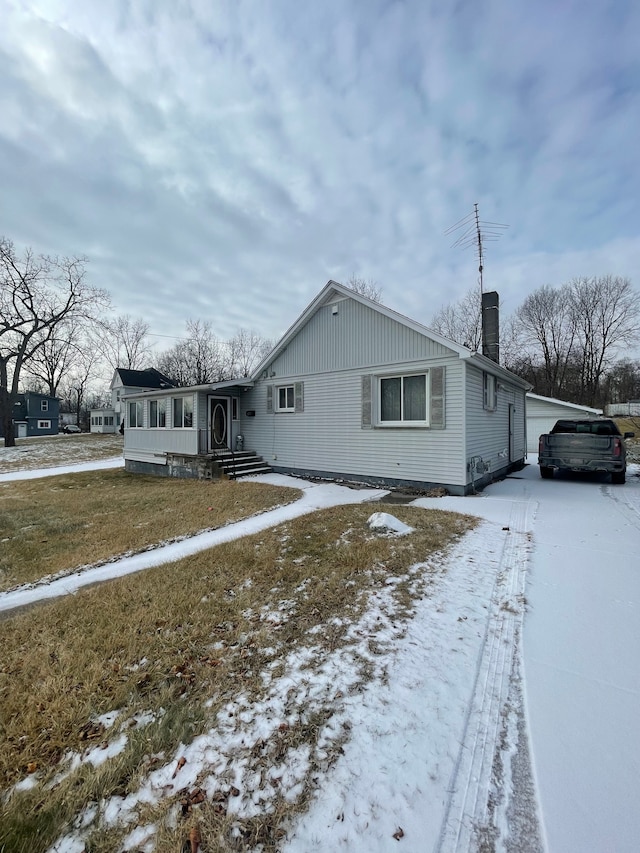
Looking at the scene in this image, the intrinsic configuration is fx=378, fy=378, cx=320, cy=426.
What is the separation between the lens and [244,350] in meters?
42.3

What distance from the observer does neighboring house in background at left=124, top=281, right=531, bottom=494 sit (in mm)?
9086

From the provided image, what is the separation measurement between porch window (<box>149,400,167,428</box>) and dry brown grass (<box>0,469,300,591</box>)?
2767 mm

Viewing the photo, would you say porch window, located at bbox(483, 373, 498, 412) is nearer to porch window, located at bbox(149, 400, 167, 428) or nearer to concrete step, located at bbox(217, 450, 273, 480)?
concrete step, located at bbox(217, 450, 273, 480)

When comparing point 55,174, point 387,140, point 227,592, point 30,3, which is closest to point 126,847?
point 227,592

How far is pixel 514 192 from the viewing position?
10445mm

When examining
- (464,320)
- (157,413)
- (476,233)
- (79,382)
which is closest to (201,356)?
(79,382)

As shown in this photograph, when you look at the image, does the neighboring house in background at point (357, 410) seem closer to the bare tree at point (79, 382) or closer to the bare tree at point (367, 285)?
the bare tree at point (367, 285)

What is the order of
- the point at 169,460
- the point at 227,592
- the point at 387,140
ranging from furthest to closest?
the point at 169,460
the point at 387,140
the point at 227,592

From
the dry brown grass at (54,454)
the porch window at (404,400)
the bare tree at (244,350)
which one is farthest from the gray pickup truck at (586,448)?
the bare tree at (244,350)

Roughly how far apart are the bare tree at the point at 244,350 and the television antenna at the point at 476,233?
30.6 m

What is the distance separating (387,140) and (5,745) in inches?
495

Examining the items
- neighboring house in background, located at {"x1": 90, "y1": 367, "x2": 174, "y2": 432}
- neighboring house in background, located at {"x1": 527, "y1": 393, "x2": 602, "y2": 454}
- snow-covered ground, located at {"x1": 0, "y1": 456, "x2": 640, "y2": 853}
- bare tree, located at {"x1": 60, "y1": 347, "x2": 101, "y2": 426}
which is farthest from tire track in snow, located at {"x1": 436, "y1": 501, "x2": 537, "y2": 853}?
bare tree, located at {"x1": 60, "y1": 347, "x2": 101, "y2": 426}

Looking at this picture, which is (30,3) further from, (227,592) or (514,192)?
(514,192)

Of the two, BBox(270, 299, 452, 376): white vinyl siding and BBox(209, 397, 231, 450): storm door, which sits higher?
BBox(270, 299, 452, 376): white vinyl siding
